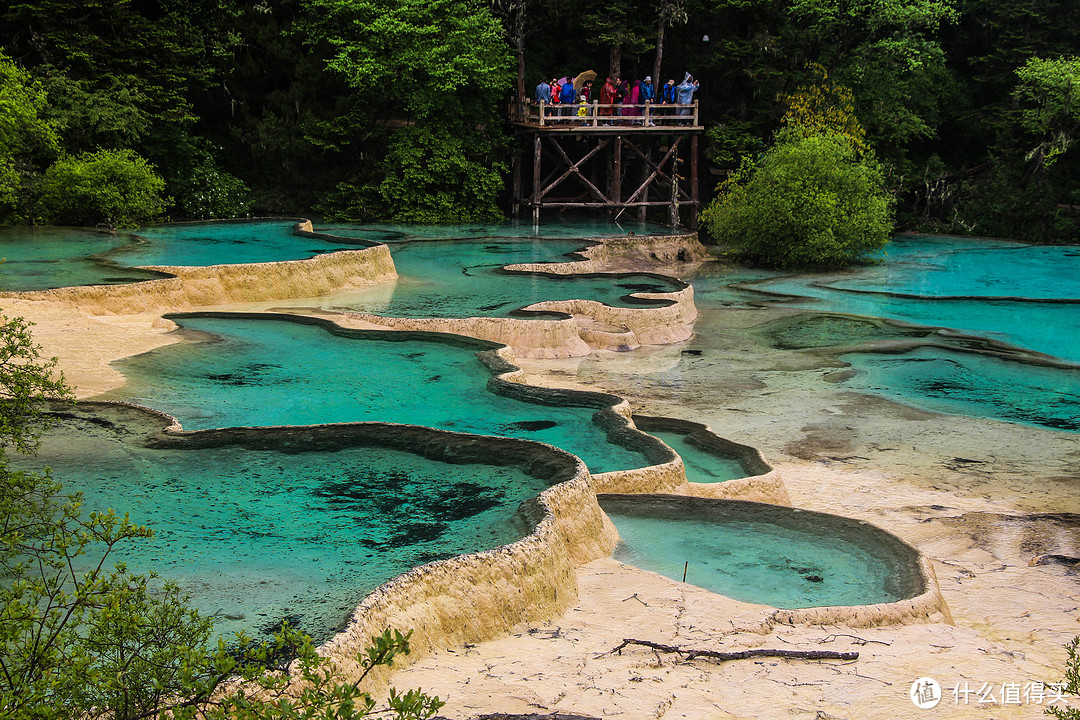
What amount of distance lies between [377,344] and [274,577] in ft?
25.5

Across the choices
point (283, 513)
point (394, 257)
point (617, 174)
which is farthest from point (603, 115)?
point (283, 513)

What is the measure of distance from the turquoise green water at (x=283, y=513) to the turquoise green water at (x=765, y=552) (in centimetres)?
107

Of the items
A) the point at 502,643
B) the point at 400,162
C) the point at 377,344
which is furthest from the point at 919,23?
the point at 502,643

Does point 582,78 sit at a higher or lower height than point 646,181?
higher

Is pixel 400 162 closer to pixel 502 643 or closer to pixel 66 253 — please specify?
pixel 66 253

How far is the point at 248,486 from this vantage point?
318 inches

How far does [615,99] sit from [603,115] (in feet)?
2.97

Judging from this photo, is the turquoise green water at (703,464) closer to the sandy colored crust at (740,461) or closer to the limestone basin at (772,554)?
the sandy colored crust at (740,461)

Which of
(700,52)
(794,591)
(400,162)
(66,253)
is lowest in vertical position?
(794,591)

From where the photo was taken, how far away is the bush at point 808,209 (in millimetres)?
23797

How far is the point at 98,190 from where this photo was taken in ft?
69.9

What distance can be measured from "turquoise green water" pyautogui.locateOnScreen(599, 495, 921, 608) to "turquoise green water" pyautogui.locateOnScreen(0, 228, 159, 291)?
10280mm

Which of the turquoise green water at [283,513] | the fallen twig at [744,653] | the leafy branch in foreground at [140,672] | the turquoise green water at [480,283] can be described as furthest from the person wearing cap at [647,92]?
the leafy branch in foreground at [140,672]

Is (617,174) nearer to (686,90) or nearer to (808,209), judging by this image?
(686,90)
